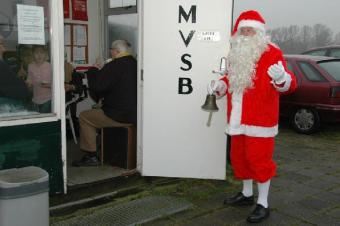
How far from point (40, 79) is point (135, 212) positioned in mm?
1646

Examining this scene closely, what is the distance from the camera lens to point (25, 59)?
4.15 metres

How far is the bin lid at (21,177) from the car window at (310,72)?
239 inches

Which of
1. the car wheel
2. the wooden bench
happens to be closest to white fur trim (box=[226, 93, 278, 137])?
the wooden bench

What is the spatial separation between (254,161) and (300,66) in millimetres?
4957

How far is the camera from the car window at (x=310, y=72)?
804cm

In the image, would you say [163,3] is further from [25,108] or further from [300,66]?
[300,66]

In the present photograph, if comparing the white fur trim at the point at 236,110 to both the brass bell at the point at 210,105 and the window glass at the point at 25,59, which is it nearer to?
the brass bell at the point at 210,105

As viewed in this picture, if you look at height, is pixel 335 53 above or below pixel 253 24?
below

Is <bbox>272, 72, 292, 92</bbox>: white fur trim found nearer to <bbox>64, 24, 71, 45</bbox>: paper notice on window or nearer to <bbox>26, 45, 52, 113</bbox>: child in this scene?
<bbox>26, 45, 52, 113</bbox>: child

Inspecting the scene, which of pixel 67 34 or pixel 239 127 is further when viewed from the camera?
pixel 67 34

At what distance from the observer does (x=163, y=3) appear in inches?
190

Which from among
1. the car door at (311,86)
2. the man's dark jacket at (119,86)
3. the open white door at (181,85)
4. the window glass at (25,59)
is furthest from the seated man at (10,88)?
the car door at (311,86)

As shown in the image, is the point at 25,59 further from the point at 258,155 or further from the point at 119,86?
the point at 258,155

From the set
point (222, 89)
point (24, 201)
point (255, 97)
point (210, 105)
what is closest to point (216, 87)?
point (222, 89)
